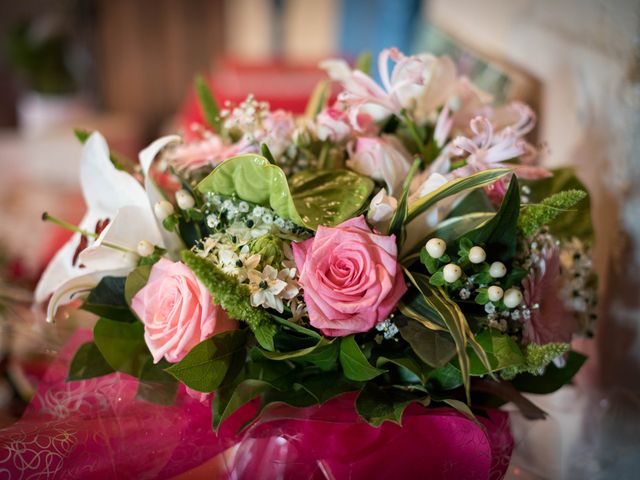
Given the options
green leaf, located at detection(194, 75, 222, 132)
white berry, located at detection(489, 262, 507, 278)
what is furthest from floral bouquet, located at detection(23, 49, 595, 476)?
green leaf, located at detection(194, 75, 222, 132)

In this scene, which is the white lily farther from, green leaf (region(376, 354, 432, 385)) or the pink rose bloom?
the pink rose bloom

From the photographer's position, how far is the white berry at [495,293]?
0.47 m

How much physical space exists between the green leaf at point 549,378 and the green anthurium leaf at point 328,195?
251 mm

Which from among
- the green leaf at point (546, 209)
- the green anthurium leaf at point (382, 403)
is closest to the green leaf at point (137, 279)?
the green anthurium leaf at point (382, 403)

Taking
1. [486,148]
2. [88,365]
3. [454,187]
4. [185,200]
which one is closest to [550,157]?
[486,148]

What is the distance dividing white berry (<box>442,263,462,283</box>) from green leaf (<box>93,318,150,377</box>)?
1.05ft

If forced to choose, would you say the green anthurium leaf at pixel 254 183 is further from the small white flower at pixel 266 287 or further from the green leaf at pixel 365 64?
the green leaf at pixel 365 64

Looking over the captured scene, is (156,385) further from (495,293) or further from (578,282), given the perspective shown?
(578,282)

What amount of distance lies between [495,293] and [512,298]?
0.02m

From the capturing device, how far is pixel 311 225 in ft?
1.63

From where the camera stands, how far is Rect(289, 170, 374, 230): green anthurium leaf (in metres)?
0.51

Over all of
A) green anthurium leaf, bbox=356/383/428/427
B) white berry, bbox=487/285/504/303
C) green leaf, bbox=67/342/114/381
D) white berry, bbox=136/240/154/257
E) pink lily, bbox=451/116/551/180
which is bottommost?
green leaf, bbox=67/342/114/381

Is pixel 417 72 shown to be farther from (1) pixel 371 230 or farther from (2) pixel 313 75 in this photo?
(2) pixel 313 75

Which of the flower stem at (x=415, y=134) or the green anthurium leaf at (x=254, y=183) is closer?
the green anthurium leaf at (x=254, y=183)
